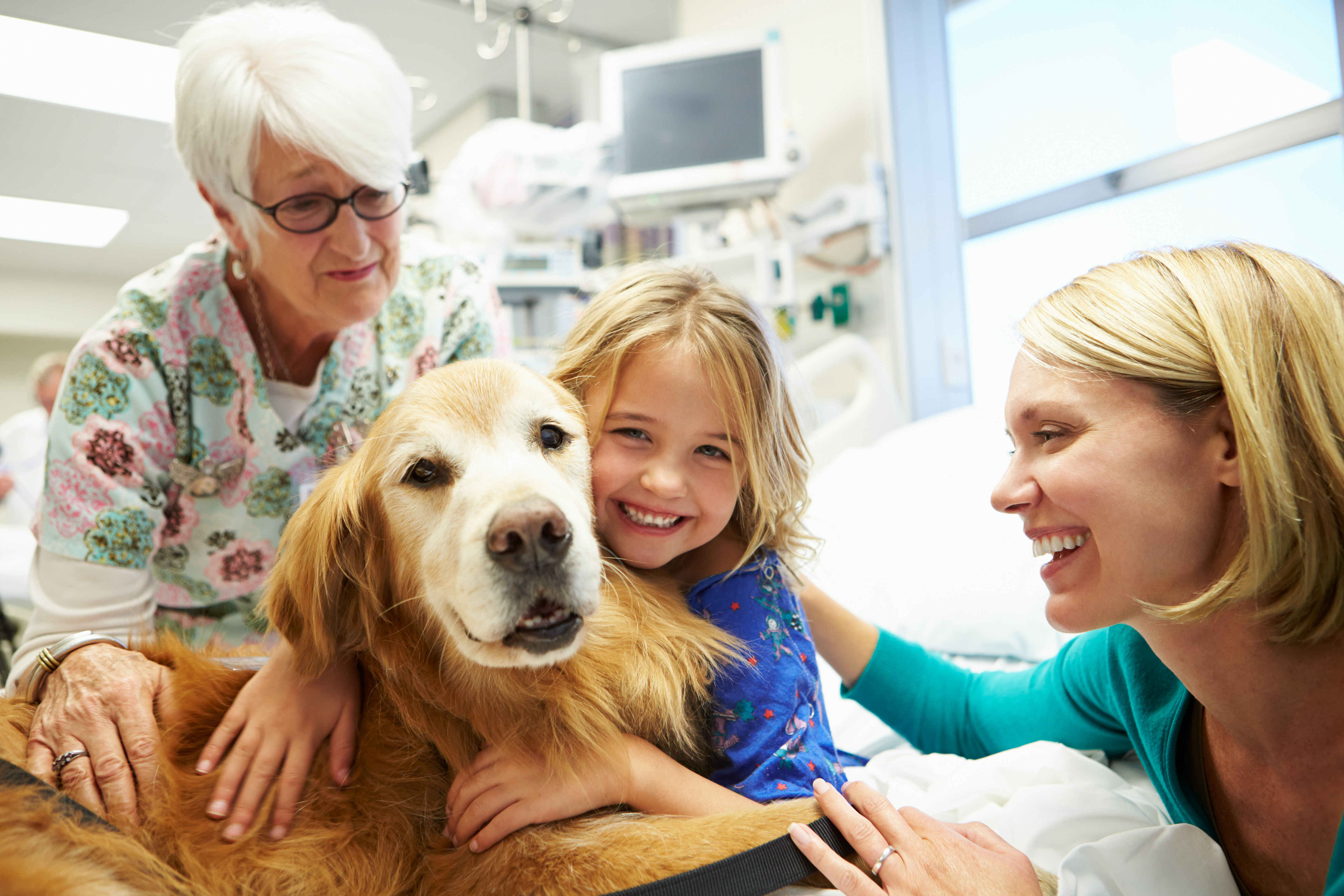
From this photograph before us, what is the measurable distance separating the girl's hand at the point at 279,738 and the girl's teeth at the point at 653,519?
17.3 inches

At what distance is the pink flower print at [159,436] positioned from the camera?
139cm

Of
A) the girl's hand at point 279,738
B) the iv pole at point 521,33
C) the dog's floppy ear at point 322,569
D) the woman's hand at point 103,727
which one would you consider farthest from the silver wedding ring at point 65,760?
the iv pole at point 521,33

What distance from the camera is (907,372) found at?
11.6ft

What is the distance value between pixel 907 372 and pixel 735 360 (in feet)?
8.26

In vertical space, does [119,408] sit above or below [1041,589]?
above

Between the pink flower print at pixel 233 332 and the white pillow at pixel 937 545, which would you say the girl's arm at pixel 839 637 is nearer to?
the white pillow at pixel 937 545

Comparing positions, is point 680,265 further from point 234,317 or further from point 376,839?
point 376,839

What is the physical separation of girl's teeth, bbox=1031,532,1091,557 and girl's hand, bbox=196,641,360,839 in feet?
2.89

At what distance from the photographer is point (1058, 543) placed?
3.04 ft

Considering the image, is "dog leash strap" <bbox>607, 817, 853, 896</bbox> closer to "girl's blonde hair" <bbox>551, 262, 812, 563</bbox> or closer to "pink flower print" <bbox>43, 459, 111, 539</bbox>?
"girl's blonde hair" <bbox>551, 262, 812, 563</bbox>

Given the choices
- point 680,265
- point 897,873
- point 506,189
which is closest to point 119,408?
point 680,265

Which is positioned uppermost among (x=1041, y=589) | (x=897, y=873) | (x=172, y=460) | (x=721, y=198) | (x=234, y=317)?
(x=721, y=198)

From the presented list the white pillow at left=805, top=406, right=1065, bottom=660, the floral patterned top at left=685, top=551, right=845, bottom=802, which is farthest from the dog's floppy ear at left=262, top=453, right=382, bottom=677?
the white pillow at left=805, top=406, right=1065, bottom=660

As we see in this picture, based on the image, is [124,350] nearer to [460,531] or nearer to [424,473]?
[424,473]
